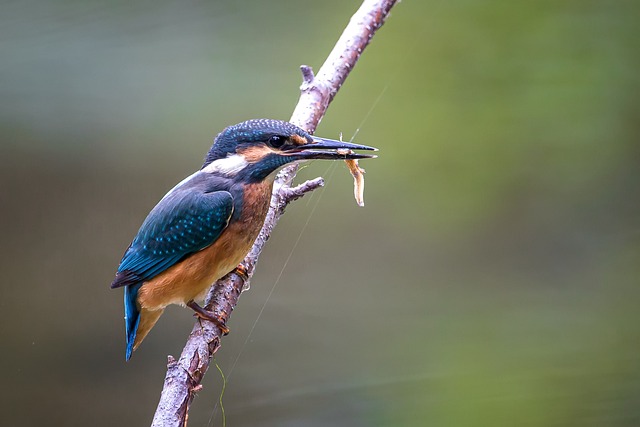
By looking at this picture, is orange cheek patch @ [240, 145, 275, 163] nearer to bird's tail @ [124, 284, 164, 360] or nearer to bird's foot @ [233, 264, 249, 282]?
bird's foot @ [233, 264, 249, 282]

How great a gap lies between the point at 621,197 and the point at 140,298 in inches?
98.1

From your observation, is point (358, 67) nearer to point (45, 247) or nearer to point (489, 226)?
point (489, 226)

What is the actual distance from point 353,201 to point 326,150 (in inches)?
74.2

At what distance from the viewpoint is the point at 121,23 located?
3.12m

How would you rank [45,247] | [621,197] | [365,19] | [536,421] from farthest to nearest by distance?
[621,197], [45,247], [536,421], [365,19]

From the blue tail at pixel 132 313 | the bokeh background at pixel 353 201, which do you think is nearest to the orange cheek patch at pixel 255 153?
the blue tail at pixel 132 313

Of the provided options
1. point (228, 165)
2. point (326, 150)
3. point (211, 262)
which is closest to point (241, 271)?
point (211, 262)

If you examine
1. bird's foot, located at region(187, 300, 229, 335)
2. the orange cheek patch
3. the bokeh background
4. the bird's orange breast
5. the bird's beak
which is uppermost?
the bokeh background

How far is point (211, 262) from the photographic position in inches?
64.0

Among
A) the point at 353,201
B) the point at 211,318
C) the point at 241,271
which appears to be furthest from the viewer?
the point at 353,201

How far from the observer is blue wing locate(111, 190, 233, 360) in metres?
1.62

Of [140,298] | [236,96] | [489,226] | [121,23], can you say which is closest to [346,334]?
[489,226]

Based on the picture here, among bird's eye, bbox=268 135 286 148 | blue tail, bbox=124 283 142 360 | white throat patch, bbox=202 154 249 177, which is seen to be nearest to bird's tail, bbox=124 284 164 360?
blue tail, bbox=124 283 142 360

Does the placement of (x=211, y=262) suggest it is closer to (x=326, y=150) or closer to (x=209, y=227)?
(x=209, y=227)
